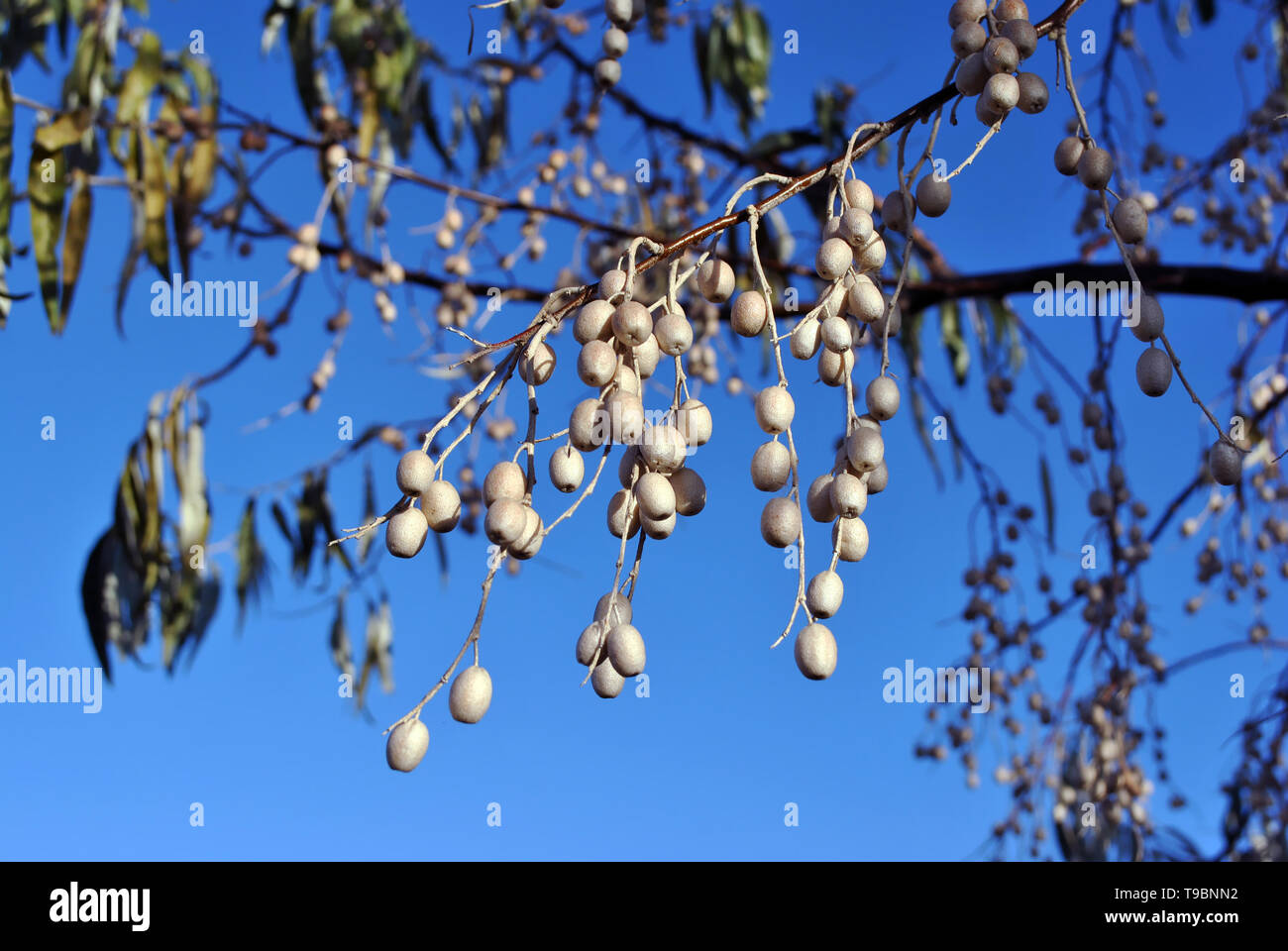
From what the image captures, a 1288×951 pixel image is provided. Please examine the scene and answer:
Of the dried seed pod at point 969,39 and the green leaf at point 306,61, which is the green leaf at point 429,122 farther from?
the dried seed pod at point 969,39

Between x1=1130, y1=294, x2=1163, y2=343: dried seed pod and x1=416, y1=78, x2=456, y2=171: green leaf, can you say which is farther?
x1=416, y1=78, x2=456, y2=171: green leaf

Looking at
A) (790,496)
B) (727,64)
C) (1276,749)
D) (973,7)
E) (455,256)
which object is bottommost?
(1276,749)

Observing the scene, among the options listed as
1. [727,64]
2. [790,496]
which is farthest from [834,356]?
[727,64]

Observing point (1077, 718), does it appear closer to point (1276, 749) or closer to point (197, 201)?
point (1276, 749)

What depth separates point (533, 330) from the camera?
55 centimetres

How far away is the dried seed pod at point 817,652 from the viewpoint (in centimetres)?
51

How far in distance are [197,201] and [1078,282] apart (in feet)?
3.77

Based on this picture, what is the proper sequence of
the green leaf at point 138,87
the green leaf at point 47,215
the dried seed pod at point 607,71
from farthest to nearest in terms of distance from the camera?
the green leaf at point 138,87
the green leaf at point 47,215
the dried seed pod at point 607,71

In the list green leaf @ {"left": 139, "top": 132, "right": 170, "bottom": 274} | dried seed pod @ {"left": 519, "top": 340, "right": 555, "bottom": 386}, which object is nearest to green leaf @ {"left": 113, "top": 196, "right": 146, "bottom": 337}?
green leaf @ {"left": 139, "top": 132, "right": 170, "bottom": 274}

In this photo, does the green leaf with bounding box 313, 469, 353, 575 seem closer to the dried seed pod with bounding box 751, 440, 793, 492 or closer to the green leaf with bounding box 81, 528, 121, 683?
the green leaf with bounding box 81, 528, 121, 683

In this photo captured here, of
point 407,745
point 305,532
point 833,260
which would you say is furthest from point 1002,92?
point 305,532

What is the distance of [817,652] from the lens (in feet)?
1.68

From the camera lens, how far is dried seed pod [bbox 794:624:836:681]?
1.67ft

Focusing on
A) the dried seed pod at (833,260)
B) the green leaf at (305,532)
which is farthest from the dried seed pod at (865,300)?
the green leaf at (305,532)
